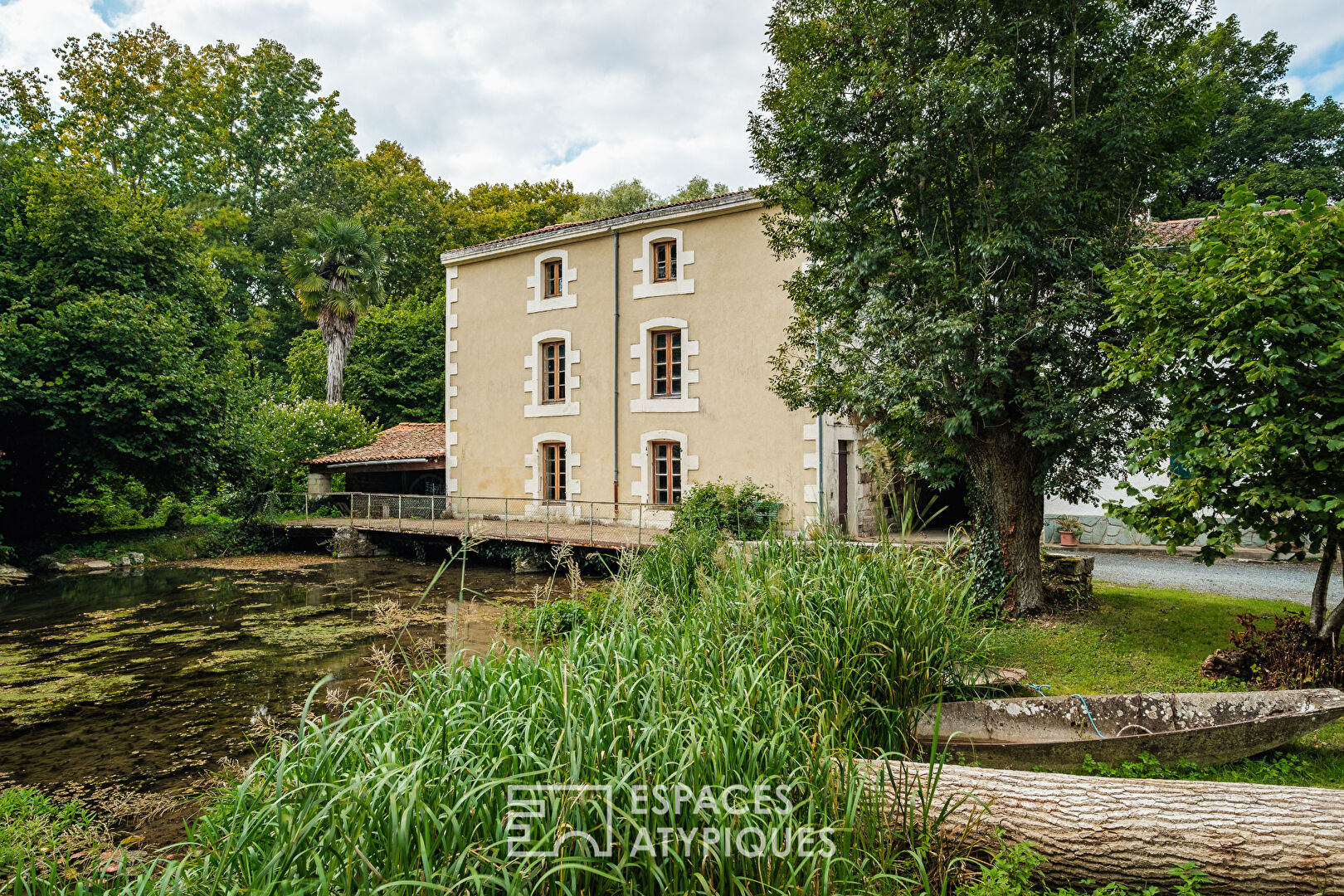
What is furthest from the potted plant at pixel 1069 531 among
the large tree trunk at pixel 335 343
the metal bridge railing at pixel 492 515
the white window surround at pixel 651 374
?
the large tree trunk at pixel 335 343

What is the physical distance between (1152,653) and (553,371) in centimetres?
1338

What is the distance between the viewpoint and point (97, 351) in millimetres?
13750

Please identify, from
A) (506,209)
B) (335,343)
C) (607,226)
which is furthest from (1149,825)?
(506,209)

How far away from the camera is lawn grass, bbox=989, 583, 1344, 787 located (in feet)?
12.5

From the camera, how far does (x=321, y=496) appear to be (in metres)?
18.6

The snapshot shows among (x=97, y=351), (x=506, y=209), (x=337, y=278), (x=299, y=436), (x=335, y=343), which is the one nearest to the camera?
(x=97, y=351)

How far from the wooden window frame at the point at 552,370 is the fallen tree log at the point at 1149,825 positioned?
14560mm

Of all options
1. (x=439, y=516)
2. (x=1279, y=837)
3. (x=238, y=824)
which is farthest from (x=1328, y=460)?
(x=439, y=516)

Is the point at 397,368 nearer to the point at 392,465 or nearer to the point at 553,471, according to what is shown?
the point at 392,465

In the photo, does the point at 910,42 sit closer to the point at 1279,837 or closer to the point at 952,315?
the point at 952,315

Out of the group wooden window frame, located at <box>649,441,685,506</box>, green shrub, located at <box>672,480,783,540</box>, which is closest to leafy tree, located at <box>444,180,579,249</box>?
wooden window frame, located at <box>649,441,685,506</box>

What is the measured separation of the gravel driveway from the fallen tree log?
6.95 metres

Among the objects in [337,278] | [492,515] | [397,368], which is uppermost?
[337,278]

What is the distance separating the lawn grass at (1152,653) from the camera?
3822 mm
